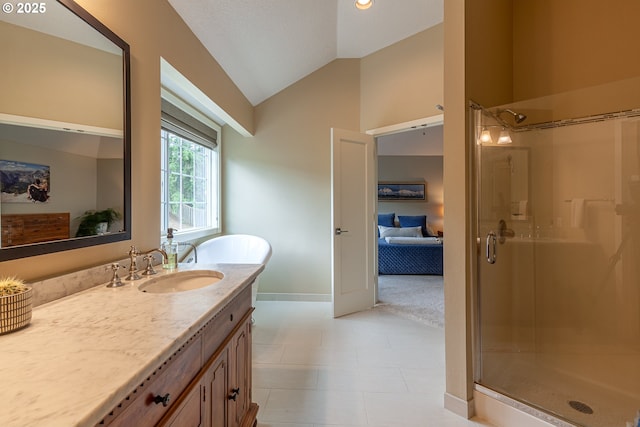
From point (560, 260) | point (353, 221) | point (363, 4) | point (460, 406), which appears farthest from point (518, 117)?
point (460, 406)

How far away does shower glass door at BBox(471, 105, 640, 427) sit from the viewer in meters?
1.84

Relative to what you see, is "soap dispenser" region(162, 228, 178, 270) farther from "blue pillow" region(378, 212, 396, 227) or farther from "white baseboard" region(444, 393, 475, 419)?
"blue pillow" region(378, 212, 396, 227)

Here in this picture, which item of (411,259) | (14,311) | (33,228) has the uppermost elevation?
(33,228)

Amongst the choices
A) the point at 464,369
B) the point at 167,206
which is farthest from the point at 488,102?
the point at 167,206

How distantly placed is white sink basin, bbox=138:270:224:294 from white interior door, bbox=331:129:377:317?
1759 millimetres

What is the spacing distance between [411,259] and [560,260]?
2.83 m

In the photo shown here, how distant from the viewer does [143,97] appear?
1.56m

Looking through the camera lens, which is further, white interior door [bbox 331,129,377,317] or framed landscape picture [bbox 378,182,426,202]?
framed landscape picture [bbox 378,182,426,202]

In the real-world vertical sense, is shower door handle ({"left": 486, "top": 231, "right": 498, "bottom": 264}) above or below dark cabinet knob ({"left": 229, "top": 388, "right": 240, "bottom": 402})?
above

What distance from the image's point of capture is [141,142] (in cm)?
155

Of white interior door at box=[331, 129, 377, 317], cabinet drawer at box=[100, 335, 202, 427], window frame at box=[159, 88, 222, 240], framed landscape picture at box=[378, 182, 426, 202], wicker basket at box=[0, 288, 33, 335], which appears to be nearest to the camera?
cabinet drawer at box=[100, 335, 202, 427]

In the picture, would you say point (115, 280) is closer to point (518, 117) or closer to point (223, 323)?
point (223, 323)

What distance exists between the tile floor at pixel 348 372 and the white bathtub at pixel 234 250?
2.24ft

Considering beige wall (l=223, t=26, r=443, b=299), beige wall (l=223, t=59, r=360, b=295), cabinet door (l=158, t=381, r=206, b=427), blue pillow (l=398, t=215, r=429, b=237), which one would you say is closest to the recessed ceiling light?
beige wall (l=223, t=26, r=443, b=299)
